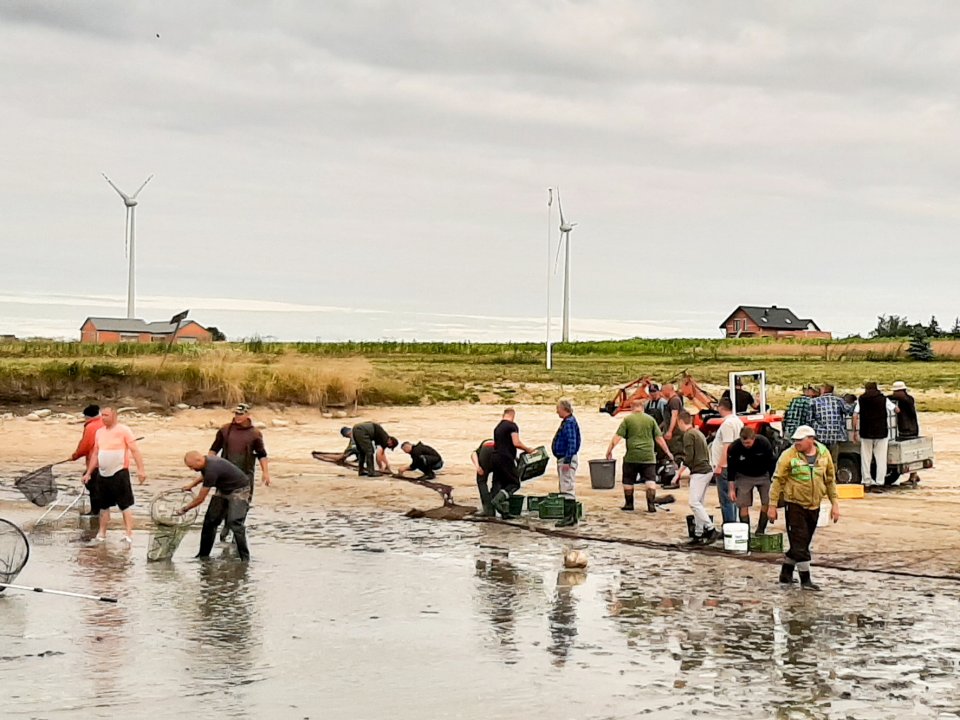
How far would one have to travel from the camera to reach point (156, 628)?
12.6 meters

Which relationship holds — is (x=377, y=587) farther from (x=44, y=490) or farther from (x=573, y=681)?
(x=44, y=490)

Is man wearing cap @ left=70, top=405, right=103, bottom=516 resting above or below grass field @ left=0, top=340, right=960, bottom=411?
below

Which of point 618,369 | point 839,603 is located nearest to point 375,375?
point 618,369

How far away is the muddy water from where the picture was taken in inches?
400

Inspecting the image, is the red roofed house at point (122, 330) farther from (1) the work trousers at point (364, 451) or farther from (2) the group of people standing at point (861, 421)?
(2) the group of people standing at point (861, 421)

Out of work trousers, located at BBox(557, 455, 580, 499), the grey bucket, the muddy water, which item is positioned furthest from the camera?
the grey bucket

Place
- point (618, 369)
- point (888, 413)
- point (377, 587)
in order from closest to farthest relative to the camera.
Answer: point (377, 587), point (888, 413), point (618, 369)

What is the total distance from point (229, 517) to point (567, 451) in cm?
590

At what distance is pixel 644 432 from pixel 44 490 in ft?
30.0

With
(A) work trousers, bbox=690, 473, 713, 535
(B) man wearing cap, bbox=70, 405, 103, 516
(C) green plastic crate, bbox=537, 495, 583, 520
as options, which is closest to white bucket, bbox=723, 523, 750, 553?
(A) work trousers, bbox=690, 473, 713, 535

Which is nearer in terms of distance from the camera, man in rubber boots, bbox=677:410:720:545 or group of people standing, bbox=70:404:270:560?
group of people standing, bbox=70:404:270:560

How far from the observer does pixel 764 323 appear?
12569 cm

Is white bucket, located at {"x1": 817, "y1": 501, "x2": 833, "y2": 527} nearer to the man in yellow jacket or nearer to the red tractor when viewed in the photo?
the red tractor

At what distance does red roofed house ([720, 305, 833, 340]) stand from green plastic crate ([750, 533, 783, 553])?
4300 inches
